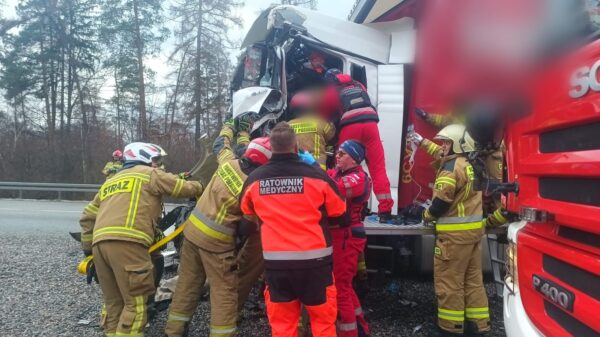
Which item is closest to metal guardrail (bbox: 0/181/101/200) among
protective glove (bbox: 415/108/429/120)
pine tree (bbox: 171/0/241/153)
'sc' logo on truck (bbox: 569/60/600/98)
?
pine tree (bbox: 171/0/241/153)

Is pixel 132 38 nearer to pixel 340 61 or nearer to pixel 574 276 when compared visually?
pixel 340 61

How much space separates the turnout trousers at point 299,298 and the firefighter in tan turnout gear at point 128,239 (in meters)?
1.29

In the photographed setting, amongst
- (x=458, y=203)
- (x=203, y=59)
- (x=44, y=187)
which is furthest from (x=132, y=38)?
(x=458, y=203)

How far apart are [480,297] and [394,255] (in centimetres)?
95

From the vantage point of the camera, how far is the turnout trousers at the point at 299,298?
115 inches

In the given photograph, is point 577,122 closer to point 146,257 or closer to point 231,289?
point 231,289

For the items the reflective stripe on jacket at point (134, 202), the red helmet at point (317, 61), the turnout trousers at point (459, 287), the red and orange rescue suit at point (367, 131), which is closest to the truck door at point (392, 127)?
the red and orange rescue suit at point (367, 131)

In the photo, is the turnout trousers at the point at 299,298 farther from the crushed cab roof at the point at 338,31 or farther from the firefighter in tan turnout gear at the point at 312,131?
the crushed cab roof at the point at 338,31

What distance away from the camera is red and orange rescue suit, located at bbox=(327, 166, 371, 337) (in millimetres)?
3562

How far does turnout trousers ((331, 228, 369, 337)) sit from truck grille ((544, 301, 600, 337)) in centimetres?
188

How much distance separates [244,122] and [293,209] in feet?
8.31

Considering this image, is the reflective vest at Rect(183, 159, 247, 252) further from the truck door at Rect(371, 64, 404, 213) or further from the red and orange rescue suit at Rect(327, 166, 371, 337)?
the truck door at Rect(371, 64, 404, 213)

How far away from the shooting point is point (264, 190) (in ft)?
9.95

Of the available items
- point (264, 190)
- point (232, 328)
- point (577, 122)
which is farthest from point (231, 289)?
point (577, 122)
